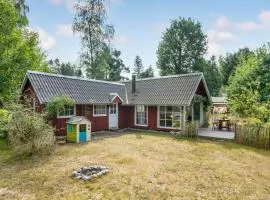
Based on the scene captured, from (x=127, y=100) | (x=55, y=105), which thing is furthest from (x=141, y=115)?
(x=55, y=105)

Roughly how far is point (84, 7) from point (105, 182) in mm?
22063

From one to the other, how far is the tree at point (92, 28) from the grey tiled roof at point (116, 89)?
295 inches

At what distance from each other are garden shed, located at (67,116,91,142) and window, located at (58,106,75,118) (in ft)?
2.67

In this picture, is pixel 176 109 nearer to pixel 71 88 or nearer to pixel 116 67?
pixel 71 88

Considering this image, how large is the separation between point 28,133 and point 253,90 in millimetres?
17341

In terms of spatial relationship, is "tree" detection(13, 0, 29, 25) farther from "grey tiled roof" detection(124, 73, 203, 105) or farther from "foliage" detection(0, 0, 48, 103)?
"grey tiled roof" detection(124, 73, 203, 105)

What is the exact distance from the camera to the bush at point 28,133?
34.2ft

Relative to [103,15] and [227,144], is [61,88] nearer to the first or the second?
[227,144]

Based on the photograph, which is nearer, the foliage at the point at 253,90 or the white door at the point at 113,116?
the foliage at the point at 253,90

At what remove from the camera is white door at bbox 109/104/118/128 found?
18420mm

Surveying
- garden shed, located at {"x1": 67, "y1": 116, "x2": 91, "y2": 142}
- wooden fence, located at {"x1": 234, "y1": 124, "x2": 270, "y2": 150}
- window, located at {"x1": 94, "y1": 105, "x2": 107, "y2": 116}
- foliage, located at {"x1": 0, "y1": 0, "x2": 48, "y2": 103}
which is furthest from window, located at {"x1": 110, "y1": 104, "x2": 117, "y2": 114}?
wooden fence, located at {"x1": 234, "y1": 124, "x2": 270, "y2": 150}

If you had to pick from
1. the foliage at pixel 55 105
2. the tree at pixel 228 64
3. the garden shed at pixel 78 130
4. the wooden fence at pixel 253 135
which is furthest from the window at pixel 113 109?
the tree at pixel 228 64

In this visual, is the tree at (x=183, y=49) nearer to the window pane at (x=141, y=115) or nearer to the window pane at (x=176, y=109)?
the window pane at (x=141, y=115)

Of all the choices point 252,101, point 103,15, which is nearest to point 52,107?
point 252,101
